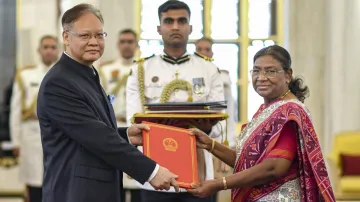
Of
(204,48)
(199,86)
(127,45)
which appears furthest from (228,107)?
(199,86)

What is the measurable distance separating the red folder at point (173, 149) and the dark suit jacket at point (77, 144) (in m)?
0.29

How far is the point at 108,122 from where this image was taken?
13.3ft

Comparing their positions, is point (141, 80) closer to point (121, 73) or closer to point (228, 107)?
point (228, 107)

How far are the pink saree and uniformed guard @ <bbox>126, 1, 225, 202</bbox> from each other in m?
0.89

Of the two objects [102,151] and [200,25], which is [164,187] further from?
[200,25]

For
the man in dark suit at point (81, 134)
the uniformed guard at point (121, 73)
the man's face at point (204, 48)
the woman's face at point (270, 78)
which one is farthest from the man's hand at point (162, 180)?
the uniformed guard at point (121, 73)

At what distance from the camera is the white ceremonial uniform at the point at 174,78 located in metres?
5.13

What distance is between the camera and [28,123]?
8922mm

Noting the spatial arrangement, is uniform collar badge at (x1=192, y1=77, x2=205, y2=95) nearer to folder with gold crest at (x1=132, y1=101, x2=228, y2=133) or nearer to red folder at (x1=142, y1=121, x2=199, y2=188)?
folder with gold crest at (x1=132, y1=101, x2=228, y2=133)

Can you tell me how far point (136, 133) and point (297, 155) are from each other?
0.81 metres

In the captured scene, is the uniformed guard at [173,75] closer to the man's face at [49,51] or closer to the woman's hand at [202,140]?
the woman's hand at [202,140]

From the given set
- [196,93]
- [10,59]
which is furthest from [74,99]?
[10,59]

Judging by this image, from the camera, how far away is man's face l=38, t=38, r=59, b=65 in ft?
29.2

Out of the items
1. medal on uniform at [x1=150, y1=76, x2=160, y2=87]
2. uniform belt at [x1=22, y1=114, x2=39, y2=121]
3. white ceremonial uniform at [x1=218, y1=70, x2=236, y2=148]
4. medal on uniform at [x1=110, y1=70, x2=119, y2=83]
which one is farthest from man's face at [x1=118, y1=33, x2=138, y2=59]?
medal on uniform at [x1=150, y1=76, x2=160, y2=87]
